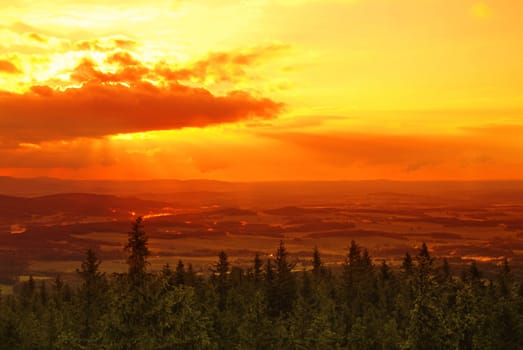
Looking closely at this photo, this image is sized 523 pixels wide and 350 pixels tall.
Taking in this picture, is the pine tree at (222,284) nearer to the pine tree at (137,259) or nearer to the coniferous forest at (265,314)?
the coniferous forest at (265,314)

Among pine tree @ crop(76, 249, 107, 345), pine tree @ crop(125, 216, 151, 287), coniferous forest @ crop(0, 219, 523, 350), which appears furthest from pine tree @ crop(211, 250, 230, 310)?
pine tree @ crop(125, 216, 151, 287)

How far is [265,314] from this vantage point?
60250 mm

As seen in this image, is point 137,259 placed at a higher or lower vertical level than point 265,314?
higher

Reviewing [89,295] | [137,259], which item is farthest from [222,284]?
→ [137,259]

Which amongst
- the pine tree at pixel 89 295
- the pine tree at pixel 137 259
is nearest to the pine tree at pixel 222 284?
the pine tree at pixel 89 295

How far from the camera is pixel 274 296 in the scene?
242 ft

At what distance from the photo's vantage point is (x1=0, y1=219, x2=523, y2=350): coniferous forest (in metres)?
A: 34.4

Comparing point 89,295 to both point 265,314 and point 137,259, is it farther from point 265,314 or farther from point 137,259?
point 137,259

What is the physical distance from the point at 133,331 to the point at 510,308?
118ft

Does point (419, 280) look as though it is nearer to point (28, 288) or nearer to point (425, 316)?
point (425, 316)

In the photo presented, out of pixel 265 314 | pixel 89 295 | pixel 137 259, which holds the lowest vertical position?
pixel 265 314

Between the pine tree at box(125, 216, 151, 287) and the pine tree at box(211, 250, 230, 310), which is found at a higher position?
the pine tree at box(125, 216, 151, 287)

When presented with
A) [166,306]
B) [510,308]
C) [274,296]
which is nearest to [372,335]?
[510,308]

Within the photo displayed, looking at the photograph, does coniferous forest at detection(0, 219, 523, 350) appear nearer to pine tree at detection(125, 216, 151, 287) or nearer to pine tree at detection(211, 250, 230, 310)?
pine tree at detection(125, 216, 151, 287)
